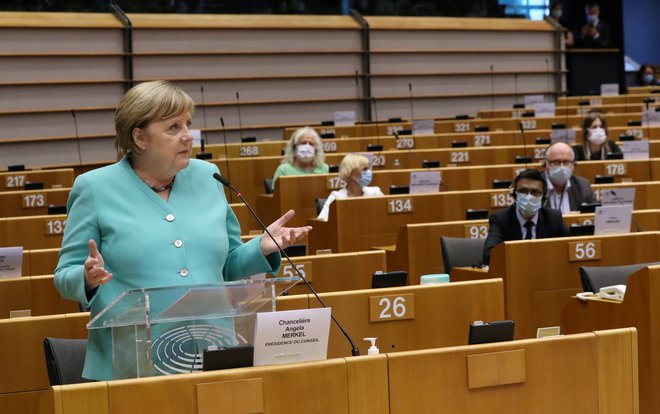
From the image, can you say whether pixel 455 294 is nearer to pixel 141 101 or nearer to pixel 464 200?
pixel 141 101

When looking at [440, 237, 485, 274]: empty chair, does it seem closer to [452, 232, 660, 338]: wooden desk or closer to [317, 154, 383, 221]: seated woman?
[452, 232, 660, 338]: wooden desk

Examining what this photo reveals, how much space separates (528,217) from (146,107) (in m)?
3.79

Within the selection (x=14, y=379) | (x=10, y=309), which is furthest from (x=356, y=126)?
(x=14, y=379)

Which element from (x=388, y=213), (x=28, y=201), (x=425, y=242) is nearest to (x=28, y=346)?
(x=425, y=242)

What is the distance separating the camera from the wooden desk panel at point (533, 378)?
2.45 m

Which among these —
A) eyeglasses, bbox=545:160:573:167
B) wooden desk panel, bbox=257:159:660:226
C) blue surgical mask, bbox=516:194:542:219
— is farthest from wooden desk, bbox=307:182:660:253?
blue surgical mask, bbox=516:194:542:219

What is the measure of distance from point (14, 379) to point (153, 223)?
4.91 feet

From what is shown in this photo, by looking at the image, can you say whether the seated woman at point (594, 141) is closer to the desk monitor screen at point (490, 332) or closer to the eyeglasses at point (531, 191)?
the eyeglasses at point (531, 191)

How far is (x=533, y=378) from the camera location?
255 centimetres

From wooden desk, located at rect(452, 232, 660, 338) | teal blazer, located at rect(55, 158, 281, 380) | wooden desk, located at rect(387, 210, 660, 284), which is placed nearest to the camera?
teal blazer, located at rect(55, 158, 281, 380)

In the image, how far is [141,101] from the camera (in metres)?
2.60

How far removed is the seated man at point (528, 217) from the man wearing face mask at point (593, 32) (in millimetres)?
12171

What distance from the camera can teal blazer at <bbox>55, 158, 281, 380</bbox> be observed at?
8.47 ft

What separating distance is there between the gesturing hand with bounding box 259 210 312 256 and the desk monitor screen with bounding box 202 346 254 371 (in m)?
0.36
